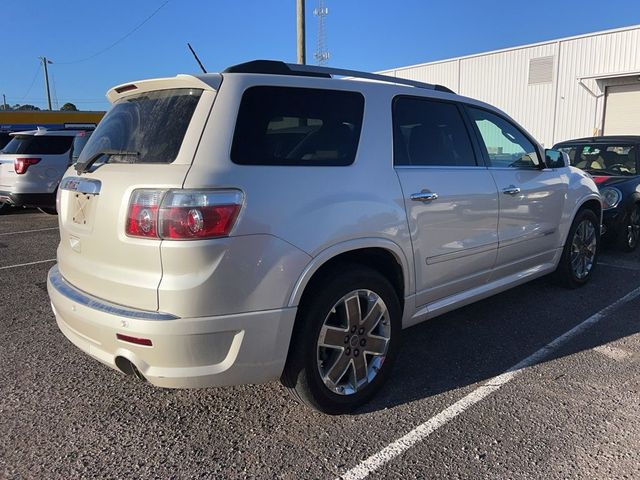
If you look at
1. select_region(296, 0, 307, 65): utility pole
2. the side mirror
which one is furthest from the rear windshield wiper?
select_region(296, 0, 307, 65): utility pole

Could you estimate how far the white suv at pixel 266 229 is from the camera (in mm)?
2438

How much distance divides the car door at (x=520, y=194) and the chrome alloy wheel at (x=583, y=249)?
1.50ft

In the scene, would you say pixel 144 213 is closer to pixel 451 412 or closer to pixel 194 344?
pixel 194 344

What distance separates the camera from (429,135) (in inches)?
143

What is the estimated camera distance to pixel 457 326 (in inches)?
174

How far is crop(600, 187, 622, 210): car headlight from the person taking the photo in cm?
676

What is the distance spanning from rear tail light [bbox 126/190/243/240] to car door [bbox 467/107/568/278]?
238 cm

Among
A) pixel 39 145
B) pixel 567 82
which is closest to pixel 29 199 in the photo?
pixel 39 145

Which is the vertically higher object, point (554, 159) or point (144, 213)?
point (554, 159)

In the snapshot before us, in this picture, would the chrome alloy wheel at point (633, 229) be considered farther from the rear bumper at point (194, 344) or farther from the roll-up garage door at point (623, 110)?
the roll-up garage door at point (623, 110)

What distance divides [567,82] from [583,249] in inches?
700

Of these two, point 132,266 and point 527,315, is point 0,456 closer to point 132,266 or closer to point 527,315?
point 132,266

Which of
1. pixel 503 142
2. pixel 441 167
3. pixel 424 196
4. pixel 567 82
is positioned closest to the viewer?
pixel 424 196

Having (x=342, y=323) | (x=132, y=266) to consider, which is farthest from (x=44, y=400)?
(x=342, y=323)
